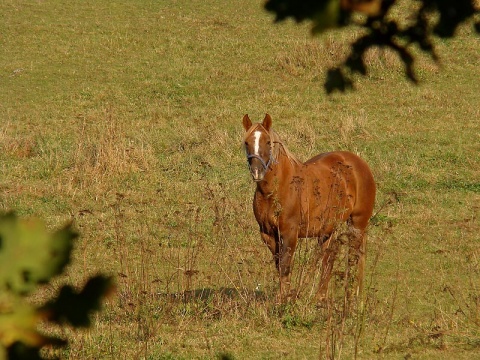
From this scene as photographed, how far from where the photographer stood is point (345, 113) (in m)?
18.0

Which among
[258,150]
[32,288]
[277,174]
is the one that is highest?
[32,288]

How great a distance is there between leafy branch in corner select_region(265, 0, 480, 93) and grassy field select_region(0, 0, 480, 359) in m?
0.11

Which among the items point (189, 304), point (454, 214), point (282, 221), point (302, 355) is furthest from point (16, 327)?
point (454, 214)

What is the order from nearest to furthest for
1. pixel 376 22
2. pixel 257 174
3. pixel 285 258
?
pixel 376 22 < pixel 285 258 < pixel 257 174

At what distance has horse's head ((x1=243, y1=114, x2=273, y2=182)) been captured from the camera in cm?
844

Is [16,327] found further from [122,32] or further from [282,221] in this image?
[122,32]

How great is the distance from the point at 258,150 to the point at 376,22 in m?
6.14

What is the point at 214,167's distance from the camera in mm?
14633

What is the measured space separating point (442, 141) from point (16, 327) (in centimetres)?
1467

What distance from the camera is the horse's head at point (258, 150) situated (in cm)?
844

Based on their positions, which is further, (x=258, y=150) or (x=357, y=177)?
(x=357, y=177)

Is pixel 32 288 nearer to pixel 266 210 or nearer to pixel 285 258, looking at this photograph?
pixel 285 258

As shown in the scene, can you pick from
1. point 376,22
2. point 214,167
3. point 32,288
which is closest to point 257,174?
point 376,22

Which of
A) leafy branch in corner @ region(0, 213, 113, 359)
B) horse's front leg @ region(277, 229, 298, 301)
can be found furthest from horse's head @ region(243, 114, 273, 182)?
leafy branch in corner @ region(0, 213, 113, 359)
